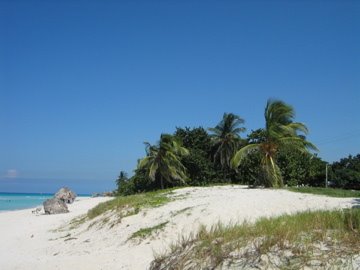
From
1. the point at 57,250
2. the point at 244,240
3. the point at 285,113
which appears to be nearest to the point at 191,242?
the point at 244,240

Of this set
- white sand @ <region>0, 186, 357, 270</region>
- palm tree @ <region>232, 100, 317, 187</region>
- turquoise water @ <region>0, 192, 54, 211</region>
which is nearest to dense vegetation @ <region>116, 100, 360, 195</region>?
palm tree @ <region>232, 100, 317, 187</region>

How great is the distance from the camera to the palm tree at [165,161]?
33.9 m

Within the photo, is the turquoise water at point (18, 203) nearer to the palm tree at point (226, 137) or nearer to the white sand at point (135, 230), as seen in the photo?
the palm tree at point (226, 137)

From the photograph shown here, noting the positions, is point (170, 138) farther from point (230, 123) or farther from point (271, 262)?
point (271, 262)

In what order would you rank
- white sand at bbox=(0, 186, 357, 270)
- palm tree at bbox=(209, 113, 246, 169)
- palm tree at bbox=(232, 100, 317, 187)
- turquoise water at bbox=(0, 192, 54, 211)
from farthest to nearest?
turquoise water at bbox=(0, 192, 54, 211) → palm tree at bbox=(209, 113, 246, 169) → palm tree at bbox=(232, 100, 317, 187) → white sand at bbox=(0, 186, 357, 270)

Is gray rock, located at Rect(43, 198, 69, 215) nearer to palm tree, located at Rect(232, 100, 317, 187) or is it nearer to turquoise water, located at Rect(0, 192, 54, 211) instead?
palm tree, located at Rect(232, 100, 317, 187)

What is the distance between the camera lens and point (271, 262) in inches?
239

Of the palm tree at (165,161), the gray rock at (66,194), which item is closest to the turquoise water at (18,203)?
the gray rock at (66,194)

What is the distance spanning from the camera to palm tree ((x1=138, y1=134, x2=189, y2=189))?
1334 inches

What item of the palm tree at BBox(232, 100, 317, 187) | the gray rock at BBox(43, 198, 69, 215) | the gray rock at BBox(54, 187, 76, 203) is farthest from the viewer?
the gray rock at BBox(54, 187, 76, 203)

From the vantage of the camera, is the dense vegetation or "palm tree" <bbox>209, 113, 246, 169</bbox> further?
"palm tree" <bbox>209, 113, 246, 169</bbox>

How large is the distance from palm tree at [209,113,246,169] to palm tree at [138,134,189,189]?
20.3 ft

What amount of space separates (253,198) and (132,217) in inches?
178

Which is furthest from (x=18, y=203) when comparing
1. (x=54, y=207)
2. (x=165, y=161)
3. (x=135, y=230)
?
(x=135, y=230)
